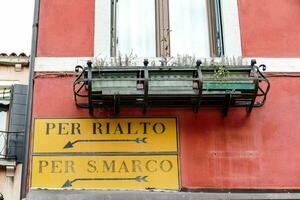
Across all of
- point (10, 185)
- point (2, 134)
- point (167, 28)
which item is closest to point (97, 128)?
point (167, 28)

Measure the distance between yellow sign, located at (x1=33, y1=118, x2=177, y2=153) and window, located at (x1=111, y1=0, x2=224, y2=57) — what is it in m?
0.89

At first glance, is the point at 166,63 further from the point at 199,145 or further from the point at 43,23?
the point at 43,23

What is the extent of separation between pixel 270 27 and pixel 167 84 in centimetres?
155

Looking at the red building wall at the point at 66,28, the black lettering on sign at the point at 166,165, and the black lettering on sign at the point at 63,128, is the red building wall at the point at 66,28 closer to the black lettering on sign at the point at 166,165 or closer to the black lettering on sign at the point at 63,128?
the black lettering on sign at the point at 63,128

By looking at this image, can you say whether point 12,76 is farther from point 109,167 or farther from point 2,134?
point 109,167

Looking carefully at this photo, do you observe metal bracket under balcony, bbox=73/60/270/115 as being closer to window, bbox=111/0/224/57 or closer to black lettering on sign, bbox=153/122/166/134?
black lettering on sign, bbox=153/122/166/134

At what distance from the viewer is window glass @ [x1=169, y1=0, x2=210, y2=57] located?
7480 millimetres

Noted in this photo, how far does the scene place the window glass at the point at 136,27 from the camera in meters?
7.43

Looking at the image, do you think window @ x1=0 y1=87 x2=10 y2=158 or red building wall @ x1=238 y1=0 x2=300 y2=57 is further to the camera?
window @ x1=0 y1=87 x2=10 y2=158

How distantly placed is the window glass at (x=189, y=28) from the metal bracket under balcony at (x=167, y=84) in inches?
30.0

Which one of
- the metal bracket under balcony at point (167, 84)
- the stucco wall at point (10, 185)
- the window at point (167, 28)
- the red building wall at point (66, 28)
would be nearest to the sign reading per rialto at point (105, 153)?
the metal bracket under balcony at point (167, 84)

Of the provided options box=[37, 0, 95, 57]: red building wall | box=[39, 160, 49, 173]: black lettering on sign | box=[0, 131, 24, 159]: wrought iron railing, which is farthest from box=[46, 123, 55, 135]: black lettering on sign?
box=[0, 131, 24, 159]: wrought iron railing

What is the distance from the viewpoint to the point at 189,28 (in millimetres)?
7609

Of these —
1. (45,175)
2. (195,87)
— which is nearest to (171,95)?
(195,87)
